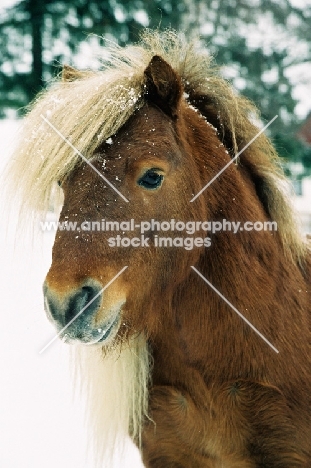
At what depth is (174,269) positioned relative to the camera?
2037 millimetres

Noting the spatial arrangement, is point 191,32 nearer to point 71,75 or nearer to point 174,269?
point 71,75

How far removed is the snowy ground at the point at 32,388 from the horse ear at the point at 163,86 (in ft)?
2.52

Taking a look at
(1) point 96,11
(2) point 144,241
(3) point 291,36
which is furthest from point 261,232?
(3) point 291,36

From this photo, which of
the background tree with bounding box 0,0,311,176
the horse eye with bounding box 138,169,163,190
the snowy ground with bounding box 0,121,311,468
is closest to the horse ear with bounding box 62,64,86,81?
the snowy ground with bounding box 0,121,311,468

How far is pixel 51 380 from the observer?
4445mm

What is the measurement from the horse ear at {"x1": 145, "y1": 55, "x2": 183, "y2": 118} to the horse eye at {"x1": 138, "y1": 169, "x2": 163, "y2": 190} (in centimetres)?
31

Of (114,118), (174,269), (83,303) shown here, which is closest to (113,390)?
(174,269)

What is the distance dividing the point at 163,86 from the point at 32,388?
10.8 ft

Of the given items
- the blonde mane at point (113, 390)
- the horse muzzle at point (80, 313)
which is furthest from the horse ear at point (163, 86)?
the blonde mane at point (113, 390)

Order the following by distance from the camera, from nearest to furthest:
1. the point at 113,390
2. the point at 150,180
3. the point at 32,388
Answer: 1. the point at 150,180
2. the point at 113,390
3. the point at 32,388

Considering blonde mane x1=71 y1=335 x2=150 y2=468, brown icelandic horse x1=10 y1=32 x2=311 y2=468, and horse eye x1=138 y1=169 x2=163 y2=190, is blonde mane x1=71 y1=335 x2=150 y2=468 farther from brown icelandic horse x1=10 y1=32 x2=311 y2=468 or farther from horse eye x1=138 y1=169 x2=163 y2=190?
horse eye x1=138 y1=169 x2=163 y2=190

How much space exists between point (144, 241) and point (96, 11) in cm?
559

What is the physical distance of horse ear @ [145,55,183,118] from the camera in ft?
6.50

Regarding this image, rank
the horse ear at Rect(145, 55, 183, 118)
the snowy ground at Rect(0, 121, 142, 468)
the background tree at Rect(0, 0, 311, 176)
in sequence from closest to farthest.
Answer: the horse ear at Rect(145, 55, 183, 118)
the snowy ground at Rect(0, 121, 142, 468)
the background tree at Rect(0, 0, 311, 176)
